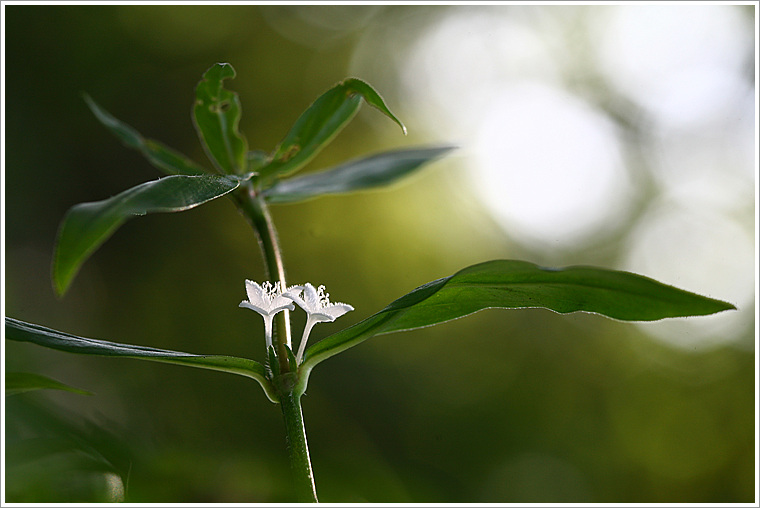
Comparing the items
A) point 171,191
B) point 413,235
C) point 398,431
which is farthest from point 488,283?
point 413,235

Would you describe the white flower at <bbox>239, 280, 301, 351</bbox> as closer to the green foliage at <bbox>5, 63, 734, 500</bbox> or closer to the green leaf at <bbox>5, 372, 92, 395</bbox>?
the green foliage at <bbox>5, 63, 734, 500</bbox>

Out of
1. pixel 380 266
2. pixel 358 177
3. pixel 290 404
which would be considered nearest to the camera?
pixel 290 404

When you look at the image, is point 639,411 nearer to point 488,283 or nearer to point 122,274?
point 122,274

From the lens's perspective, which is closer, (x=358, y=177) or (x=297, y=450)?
(x=297, y=450)

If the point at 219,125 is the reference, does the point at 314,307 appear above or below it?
below

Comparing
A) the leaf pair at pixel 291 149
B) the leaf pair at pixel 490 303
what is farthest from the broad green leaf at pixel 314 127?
the leaf pair at pixel 490 303

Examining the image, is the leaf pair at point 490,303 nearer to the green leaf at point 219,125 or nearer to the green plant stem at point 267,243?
the green plant stem at point 267,243

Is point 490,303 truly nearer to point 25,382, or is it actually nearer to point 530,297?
point 530,297

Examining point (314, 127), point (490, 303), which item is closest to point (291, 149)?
point (314, 127)
